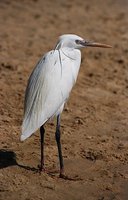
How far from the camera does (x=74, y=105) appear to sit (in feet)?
23.4

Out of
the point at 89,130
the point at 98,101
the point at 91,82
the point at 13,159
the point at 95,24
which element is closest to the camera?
the point at 13,159

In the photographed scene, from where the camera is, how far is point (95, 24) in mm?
10039

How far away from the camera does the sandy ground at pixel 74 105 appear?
5406 mm

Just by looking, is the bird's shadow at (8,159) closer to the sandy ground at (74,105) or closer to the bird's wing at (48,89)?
the sandy ground at (74,105)

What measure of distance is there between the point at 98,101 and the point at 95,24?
311 cm

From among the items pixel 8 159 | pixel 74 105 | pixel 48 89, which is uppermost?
pixel 48 89

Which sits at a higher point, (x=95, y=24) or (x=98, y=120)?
(x=95, y=24)

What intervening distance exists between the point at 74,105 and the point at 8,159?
1657mm

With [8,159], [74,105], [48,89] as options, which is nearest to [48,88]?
[48,89]

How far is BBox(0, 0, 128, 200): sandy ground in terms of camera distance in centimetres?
541

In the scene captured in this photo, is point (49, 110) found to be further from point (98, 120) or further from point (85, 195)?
point (98, 120)

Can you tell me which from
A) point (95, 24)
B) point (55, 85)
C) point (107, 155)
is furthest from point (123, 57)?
point (55, 85)

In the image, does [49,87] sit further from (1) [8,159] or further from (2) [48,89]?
(1) [8,159]

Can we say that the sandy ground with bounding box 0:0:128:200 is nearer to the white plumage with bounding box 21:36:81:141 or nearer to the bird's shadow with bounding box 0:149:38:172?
the bird's shadow with bounding box 0:149:38:172
